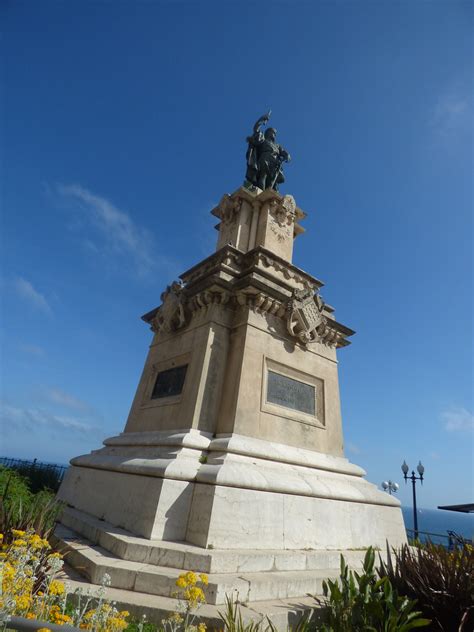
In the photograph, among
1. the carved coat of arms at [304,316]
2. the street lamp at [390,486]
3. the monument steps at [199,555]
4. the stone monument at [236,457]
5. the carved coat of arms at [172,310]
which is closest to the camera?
the monument steps at [199,555]

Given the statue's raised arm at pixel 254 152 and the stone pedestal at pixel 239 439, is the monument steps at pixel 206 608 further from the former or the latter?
the statue's raised arm at pixel 254 152

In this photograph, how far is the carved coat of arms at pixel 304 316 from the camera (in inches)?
308

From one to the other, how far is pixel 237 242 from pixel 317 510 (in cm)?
648

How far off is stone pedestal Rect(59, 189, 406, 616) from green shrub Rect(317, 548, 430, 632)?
0.78 metres

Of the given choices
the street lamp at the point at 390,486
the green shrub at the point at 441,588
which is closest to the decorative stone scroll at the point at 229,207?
the green shrub at the point at 441,588

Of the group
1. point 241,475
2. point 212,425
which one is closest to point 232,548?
point 241,475

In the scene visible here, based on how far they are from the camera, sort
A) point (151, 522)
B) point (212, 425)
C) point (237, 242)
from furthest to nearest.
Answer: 1. point (237, 242)
2. point (212, 425)
3. point (151, 522)

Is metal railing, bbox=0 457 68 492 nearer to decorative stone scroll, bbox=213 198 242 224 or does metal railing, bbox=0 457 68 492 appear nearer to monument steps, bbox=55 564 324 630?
monument steps, bbox=55 564 324 630

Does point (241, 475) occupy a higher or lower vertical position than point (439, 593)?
higher

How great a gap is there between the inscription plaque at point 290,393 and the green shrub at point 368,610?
3.50 meters

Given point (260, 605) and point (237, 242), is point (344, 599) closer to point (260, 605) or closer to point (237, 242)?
point (260, 605)

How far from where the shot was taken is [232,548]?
16.1 feet

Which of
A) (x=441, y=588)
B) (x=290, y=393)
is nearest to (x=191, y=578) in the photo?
(x=441, y=588)

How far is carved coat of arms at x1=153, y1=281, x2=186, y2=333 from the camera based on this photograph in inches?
323
